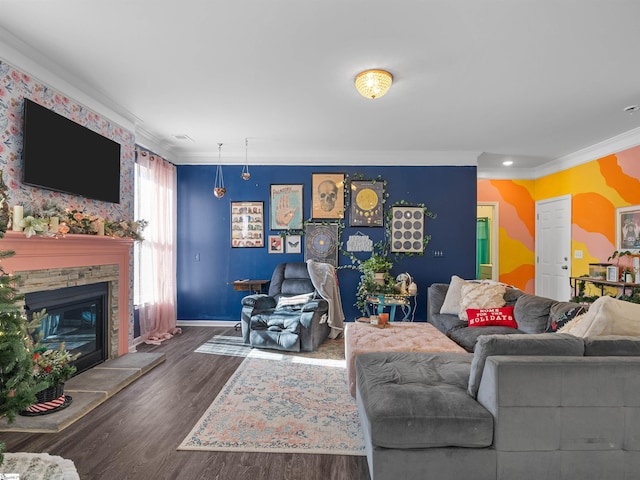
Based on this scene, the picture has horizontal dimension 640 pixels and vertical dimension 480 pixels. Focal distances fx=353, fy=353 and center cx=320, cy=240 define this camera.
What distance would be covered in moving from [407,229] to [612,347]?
3783 mm

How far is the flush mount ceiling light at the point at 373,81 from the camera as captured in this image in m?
2.89

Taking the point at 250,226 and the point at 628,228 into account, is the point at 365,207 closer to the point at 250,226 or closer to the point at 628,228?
the point at 250,226

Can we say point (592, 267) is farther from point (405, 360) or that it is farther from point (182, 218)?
point (182, 218)

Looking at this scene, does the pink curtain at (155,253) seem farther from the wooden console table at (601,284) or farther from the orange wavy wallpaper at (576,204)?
the wooden console table at (601,284)

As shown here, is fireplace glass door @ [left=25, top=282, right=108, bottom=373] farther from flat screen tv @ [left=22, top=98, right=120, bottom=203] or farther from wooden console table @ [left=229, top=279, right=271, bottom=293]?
wooden console table @ [left=229, top=279, right=271, bottom=293]

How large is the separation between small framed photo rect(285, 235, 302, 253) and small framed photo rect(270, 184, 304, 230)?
142 millimetres

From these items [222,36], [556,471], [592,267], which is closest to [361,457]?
[556,471]

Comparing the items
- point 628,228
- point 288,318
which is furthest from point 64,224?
point 628,228

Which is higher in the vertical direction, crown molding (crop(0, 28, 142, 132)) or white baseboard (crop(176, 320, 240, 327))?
crown molding (crop(0, 28, 142, 132))

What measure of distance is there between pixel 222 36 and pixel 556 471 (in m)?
3.23

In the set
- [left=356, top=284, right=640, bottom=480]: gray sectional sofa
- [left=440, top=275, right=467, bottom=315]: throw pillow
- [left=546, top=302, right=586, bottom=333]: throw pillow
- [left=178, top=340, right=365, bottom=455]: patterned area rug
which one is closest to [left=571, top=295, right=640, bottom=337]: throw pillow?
[left=356, top=284, right=640, bottom=480]: gray sectional sofa

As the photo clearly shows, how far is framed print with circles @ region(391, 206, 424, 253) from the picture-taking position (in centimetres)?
554

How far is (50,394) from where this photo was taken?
259 cm

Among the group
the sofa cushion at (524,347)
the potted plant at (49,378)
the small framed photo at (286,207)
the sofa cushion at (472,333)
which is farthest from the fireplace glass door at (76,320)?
the sofa cushion at (472,333)
